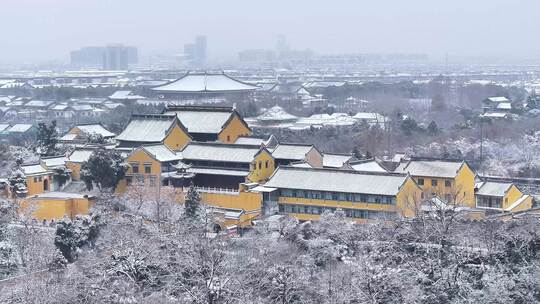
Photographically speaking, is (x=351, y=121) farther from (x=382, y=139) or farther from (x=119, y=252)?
(x=119, y=252)

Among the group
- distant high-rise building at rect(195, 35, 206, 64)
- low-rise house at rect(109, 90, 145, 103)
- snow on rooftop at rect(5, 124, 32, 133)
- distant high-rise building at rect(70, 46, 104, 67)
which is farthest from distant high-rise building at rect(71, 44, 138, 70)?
snow on rooftop at rect(5, 124, 32, 133)

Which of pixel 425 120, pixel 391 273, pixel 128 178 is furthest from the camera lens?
pixel 425 120

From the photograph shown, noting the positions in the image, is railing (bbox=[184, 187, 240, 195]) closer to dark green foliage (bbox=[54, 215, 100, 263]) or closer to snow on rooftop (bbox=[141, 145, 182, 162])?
snow on rooftop (bbox=[141, 145, 182, 162])

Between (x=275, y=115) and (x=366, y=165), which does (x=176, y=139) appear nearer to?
(x=366, y=165)

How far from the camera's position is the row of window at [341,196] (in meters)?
22.1

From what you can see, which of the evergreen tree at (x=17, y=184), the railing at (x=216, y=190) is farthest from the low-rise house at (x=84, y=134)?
the railing at (x=216, y=190)

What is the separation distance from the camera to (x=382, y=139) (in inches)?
1422

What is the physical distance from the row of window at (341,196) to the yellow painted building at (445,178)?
1902 mm

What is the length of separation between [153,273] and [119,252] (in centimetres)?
94

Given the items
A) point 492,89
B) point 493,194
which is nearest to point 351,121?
point 493,194

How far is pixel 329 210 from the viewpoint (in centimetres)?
2231

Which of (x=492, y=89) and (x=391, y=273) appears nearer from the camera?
(x=391, y=273)

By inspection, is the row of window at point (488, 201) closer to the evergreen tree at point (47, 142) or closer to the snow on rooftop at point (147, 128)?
the snow on rooftop at point (147, 128)

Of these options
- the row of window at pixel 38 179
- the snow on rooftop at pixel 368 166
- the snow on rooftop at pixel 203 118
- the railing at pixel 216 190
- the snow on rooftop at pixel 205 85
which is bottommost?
the railing at pixel 216 190
